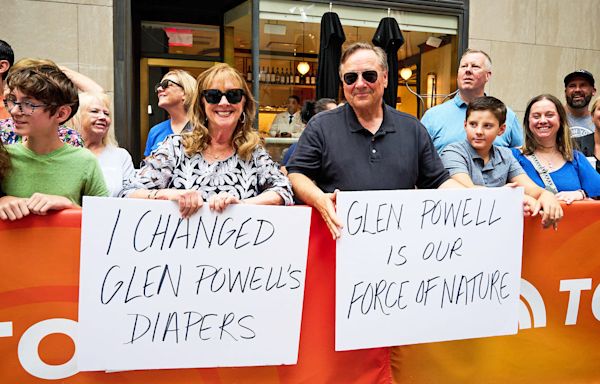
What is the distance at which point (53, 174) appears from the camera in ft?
8.48

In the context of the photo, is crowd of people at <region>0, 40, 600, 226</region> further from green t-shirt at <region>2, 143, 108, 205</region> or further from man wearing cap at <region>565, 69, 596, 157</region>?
man wearing cap at <region>565, 69, 596, 157</region>

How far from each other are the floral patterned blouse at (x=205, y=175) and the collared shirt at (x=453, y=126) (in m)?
1.88

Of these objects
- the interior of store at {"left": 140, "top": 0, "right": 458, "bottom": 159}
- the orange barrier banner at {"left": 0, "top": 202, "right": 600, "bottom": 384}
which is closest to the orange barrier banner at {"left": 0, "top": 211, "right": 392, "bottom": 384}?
the orange barrier banner at {"left": 0, "top": 202, "right": 600, "bottom": 384}

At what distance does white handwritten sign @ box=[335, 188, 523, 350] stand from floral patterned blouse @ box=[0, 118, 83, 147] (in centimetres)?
175

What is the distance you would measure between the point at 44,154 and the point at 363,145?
1.57 metres

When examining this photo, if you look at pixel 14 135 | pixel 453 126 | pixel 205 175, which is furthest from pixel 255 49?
pixel 205 175

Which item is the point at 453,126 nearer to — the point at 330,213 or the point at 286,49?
the point at 330,213

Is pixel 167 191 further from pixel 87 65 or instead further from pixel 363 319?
pixel 87 65

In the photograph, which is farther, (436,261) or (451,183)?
(451,183)

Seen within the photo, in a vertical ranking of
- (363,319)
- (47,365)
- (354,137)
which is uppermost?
(354,137)

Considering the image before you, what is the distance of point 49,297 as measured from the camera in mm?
2463

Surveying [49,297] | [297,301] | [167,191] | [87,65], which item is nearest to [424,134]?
[297,301]

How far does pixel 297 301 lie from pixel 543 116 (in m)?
2.30

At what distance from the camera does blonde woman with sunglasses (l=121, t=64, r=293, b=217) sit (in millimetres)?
2756
